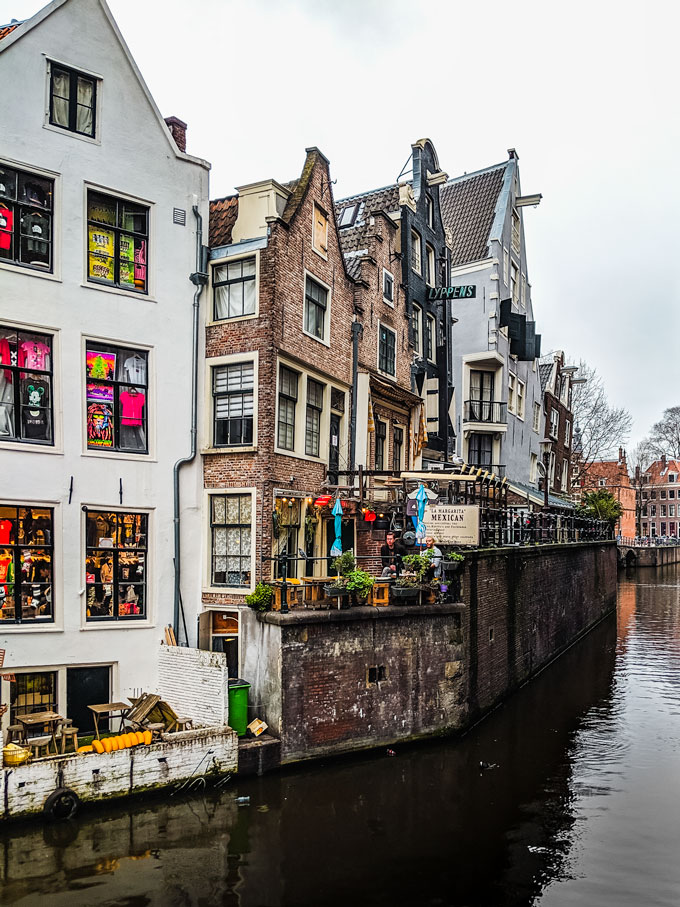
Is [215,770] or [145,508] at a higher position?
[145,508]

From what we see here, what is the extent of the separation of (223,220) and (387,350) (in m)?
6.88

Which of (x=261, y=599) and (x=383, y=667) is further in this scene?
(x=383, y=667)

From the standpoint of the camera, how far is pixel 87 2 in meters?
16.2

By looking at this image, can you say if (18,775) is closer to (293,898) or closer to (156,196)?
(293,898)

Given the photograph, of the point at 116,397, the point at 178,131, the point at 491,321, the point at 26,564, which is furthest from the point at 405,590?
the point at 491,321

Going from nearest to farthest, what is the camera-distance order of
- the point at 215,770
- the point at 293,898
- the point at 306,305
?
1. the point at 293,898
2. the point at 215,770
3. the point at 306,305

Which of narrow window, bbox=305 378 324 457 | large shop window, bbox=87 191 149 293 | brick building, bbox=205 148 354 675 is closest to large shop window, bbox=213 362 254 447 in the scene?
brick building, bbox=205 148 354 675

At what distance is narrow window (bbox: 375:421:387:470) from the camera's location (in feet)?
78.9

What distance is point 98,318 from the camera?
1634 cm

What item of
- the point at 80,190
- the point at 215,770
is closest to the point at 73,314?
the point at 80,190

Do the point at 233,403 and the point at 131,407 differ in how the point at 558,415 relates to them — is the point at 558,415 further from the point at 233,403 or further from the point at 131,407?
the point at 131,407

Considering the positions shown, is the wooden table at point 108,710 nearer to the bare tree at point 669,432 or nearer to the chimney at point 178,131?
the chimney at point 178,131

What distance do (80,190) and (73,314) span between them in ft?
8.60

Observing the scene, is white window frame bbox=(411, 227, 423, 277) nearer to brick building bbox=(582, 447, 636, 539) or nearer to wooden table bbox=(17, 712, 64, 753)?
wooden table bbox=(17, 712, 64, 753)
